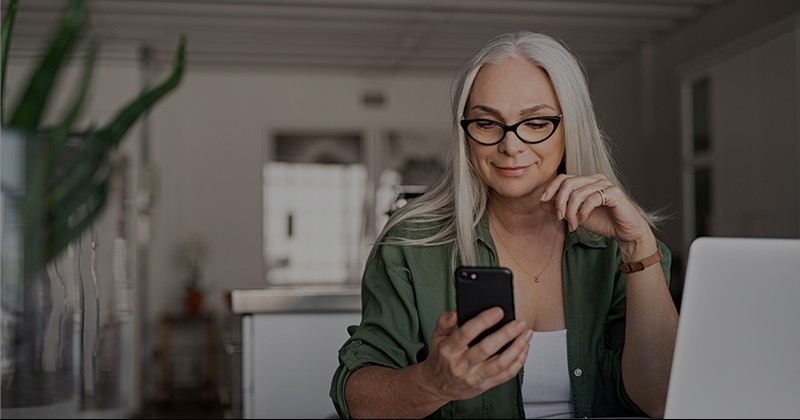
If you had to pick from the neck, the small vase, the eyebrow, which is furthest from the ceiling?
the eyebrow

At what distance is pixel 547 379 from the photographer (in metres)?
1.68

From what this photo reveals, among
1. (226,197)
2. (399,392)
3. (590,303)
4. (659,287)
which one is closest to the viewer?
(399,392)

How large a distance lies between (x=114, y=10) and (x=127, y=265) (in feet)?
5.72

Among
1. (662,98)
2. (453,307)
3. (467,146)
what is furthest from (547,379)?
(662,98)

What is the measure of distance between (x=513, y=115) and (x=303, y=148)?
7472 mm

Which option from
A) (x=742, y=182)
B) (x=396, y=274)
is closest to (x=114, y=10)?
(x=742, y=182)

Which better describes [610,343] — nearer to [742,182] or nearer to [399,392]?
[399,392]

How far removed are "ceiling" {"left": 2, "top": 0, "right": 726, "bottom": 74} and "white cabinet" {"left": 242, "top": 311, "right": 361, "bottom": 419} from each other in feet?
10.4

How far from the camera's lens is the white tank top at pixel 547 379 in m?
1.67

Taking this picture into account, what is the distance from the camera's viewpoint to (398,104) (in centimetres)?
909

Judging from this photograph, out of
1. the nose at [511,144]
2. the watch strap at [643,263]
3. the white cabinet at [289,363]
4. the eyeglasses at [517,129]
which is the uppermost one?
the eyeglasses at [517,129]

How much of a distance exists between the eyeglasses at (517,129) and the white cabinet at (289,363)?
1666mm

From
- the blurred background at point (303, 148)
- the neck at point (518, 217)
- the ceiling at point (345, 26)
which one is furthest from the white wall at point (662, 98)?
the neck at point (518, 217)

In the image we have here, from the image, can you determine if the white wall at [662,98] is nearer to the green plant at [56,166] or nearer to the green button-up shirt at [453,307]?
the green button-up shirt at [453,307]
